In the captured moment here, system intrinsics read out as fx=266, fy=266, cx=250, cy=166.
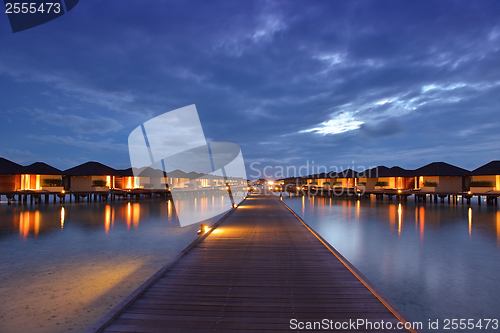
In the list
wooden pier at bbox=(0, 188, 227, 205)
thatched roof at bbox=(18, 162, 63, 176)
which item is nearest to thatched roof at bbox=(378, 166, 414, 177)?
wooden pier at bbox=(0, 188, 227, 205)

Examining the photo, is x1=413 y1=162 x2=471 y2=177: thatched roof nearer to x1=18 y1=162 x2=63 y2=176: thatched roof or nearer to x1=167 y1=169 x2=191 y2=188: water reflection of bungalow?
x1=167 y1=169 x2=191 y2=188: water reflection of bungalow

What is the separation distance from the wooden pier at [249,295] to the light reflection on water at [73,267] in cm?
Result: 152

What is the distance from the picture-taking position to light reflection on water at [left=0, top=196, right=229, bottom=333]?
5.32m

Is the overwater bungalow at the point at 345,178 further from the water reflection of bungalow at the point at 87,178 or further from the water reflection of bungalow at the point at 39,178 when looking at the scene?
the water reflection of bungalow at the point at 39,178

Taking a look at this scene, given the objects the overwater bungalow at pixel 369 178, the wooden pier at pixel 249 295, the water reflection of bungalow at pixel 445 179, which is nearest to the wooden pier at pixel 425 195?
the water reflection of bungalow at pixel 445 179

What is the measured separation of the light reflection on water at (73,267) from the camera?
5.32 metres

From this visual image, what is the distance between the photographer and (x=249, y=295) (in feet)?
15.7

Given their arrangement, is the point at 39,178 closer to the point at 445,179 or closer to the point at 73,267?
the point at 73,267

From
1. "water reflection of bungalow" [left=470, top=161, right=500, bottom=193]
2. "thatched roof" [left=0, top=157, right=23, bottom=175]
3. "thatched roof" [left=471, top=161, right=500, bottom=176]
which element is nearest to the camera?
"thatched roof" [left=0, top=157, right=23, bottom=175]

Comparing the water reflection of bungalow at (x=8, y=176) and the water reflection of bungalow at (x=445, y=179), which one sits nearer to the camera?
the water reflection of bungalow at (x=8, y=176)

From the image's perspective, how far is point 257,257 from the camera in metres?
7.25

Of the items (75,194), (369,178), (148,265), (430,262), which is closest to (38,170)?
(75,194)

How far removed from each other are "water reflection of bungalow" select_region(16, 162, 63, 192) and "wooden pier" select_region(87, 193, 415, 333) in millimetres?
33775

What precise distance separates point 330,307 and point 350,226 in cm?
1326
